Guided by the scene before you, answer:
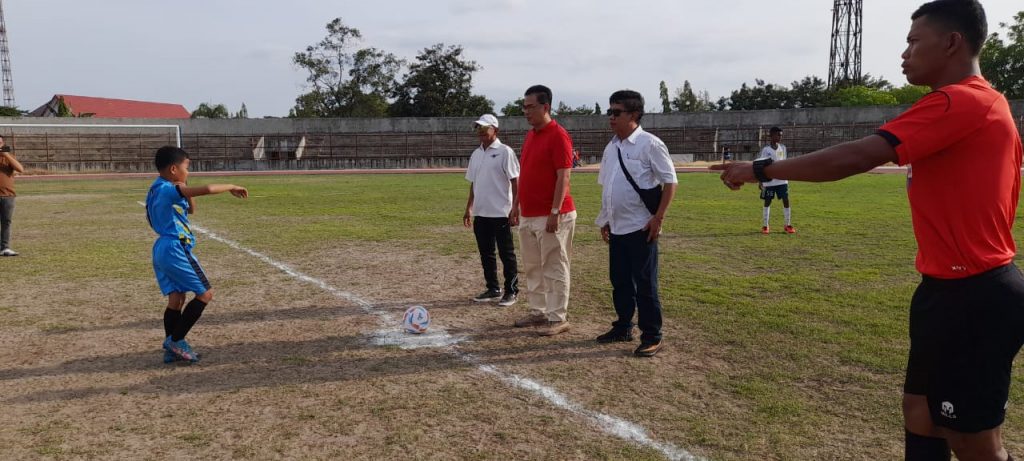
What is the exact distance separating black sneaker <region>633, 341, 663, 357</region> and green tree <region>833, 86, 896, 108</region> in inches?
2694

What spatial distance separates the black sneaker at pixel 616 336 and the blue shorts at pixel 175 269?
3.22 metres

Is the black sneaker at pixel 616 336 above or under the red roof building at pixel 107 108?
under

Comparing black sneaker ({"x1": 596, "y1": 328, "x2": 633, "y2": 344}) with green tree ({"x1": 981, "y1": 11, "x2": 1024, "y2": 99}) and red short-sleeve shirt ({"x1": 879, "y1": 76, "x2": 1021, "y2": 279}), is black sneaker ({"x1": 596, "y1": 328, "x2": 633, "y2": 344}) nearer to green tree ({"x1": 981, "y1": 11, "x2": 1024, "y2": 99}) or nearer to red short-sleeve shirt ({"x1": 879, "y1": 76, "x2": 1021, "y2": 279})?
red short-sleeve shirt ({"x1": 879, "y1": 76, "x2": 1021, "y2": 279})

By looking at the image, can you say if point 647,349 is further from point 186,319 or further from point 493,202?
point 186,319

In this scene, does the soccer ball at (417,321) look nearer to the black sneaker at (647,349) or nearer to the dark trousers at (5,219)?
the black sneaker at (647,349)

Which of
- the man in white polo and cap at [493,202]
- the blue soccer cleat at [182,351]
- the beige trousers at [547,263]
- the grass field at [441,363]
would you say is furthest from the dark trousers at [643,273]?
the blue soccer cleat at [182,351]

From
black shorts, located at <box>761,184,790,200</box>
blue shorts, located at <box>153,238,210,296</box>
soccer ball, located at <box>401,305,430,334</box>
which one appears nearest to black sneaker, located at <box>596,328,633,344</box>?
soccer ball, located at <box>401,305,430,334</box>

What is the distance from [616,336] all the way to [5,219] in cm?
990

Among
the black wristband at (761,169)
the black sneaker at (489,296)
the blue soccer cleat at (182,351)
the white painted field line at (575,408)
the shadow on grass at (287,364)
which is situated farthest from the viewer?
the black sneaker at (489,296)

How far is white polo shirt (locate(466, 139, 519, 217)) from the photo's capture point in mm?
7102

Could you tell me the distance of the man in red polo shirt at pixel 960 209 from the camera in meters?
2.27

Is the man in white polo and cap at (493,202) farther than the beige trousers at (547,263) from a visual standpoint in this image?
Yes

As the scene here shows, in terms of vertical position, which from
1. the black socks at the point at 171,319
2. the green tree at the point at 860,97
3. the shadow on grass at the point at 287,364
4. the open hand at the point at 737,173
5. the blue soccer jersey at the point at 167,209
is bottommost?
the shadow on grass at the point at 287,364

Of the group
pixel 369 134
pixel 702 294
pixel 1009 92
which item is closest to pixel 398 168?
pixel 369 134
